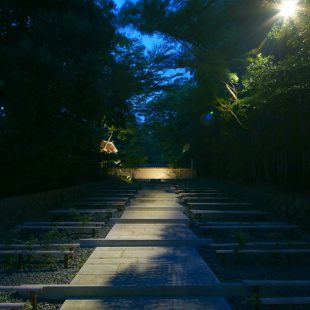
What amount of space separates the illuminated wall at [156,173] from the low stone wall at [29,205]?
1537cm

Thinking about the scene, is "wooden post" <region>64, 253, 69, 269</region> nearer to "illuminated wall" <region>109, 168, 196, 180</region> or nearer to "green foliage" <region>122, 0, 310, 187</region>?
"green foliage" <region>122, 0, 310, 187</region>

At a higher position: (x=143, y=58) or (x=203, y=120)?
(x=143, y=58)

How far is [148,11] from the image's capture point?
13727 millimetres

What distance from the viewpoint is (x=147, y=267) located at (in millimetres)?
5520

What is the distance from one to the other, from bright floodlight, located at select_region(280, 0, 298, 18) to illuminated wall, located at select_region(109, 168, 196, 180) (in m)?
24.0

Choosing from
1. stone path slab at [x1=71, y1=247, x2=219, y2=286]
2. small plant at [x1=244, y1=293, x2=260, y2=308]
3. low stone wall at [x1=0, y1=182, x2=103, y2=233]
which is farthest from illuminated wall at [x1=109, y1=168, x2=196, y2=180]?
small plant at [x1=244, y1=293, x2=260, y2=308]

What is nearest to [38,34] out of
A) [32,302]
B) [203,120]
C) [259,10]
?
[259,10]

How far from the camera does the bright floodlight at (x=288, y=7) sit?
6339 millimetres

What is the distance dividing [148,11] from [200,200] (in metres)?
7.24

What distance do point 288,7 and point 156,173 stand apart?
2784cm

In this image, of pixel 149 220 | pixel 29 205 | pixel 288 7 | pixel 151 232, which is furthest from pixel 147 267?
pixel 29 205

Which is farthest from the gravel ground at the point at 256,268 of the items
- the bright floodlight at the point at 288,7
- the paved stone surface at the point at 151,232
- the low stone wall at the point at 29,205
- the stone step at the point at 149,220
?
the low stone wall at the point at 29,205

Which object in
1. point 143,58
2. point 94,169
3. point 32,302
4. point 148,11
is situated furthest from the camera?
point 94,169

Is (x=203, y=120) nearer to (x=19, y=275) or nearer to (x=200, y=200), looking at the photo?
(x=200, y=200)
